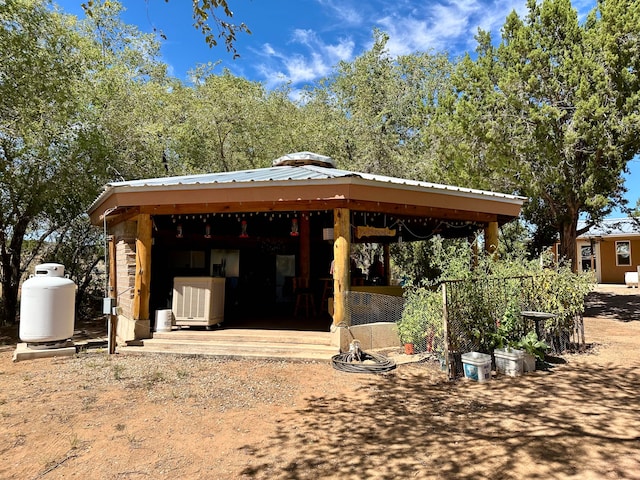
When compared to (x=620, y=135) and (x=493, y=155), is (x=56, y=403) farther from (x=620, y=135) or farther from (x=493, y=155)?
(x=620, y=135)

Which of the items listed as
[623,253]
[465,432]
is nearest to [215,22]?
[465,432]

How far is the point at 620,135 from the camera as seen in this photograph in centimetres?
935

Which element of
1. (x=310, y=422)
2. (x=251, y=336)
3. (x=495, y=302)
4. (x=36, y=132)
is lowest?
(x=310, y=422)

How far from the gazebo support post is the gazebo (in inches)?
0.7

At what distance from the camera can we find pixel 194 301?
7242 mm

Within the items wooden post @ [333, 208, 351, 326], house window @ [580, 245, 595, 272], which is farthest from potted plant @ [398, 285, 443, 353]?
house window @ [580, 245, 595, 272]

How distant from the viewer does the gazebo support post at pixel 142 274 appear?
22.6 ft

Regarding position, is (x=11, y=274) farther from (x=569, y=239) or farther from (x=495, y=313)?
(x=569, y=239)

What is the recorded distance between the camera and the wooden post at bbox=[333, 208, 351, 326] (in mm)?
6234

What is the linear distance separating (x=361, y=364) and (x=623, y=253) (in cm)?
2159

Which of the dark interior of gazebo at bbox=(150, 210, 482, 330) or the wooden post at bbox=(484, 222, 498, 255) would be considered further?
the dark interior of gazebo at bbox=(150, 210, 482, 330)

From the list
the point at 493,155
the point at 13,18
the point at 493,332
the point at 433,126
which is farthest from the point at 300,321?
the point at 13,18

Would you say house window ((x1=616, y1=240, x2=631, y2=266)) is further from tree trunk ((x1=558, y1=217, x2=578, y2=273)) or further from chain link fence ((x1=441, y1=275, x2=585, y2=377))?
chain link fence ((x1=441, y1=275, x2=585, y2=377))

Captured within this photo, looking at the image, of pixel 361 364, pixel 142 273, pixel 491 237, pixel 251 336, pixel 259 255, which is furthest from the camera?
pixel 259 255
